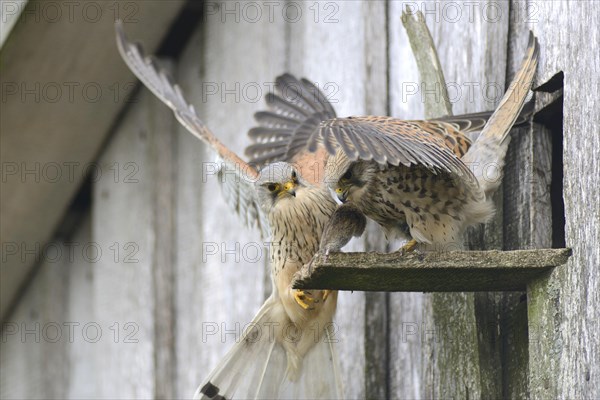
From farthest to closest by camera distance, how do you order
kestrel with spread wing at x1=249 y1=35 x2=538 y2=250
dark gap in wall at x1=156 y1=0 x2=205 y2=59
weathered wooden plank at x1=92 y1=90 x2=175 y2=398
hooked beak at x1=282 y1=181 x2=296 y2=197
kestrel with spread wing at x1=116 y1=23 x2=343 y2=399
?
dark gap in wall at x1=156 y1=0 x2=205 y2=59
weathered wooden plank at x1=92 y1=90 x2=175 y2=398
hooked beak at x1=282 y1=181 x2=296 y2=197
kestrel with spread wing at x1=116 y1=23 x2=343 y2=399
kestrel with spread wing at x1=249 y1=35 x2=538 y2=250

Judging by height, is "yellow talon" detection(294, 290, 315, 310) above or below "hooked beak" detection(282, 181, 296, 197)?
below

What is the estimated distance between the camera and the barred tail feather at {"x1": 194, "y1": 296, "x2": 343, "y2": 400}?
3.76m

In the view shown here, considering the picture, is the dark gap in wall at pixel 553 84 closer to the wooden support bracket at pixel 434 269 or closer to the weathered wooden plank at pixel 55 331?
the wooden support bracket at pixel 434 269

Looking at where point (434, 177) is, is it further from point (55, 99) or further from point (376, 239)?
point (55, 99)

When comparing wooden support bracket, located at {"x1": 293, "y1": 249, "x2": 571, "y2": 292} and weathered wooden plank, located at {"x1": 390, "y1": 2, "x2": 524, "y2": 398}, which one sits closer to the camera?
wooden support bracket, located at {"x1": 293, "y1": 249, "x2": 571, "y2": 292}

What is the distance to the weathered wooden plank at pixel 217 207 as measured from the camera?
4.14 meters

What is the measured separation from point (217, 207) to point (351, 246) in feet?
2.09

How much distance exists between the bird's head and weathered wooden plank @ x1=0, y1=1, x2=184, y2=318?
0.75 meters

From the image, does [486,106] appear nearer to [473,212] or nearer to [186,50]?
[473,212]

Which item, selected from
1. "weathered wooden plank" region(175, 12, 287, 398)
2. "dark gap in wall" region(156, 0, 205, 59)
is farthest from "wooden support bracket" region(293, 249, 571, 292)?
"dark gap in wall" region(156, 0, 205, 59)

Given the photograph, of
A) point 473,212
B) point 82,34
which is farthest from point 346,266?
point 82,34

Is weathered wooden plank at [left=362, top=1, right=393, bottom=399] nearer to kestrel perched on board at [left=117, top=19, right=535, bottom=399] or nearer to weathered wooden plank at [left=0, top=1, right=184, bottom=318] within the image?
kestrel perched on board at [left=117, top=19, right=535, bottom=399]

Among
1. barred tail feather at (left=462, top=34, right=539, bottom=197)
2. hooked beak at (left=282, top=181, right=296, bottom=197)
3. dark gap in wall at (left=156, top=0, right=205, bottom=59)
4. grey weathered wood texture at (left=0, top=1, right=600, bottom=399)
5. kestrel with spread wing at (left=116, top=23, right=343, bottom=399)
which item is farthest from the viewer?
dark gap in wall at (left=156, top=0, right=205, bottom=59)

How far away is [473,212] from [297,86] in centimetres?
Answer: 109
